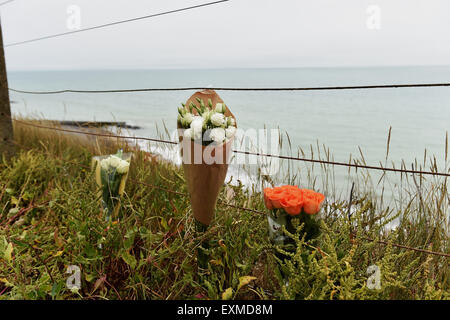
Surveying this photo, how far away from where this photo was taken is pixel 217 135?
47.1 inches

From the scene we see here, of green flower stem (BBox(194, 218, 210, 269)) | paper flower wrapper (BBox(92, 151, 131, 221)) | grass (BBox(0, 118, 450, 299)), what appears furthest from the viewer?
paper flower wrapper (BBox(92, 151, 131, 221))

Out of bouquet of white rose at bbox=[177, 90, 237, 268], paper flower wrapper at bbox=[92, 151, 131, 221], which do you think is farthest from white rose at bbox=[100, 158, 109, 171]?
bouquet of white rose at bbox=[177, 90, 237, 268]

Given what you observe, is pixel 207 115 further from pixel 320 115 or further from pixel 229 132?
pixel 320 115

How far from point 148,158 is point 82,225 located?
138 cm

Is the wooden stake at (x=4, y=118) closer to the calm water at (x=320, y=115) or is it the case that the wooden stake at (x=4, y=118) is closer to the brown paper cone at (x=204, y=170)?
the calm water at (x=320, y=115)

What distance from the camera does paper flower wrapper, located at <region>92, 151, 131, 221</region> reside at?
5.68ft

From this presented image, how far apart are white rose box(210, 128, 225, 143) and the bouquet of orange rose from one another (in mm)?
280

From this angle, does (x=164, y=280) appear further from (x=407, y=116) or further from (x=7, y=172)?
(x=407, y=116)

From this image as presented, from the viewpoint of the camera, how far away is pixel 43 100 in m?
28.6

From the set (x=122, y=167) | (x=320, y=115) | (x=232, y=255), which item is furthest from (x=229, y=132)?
(x=320, y=115)

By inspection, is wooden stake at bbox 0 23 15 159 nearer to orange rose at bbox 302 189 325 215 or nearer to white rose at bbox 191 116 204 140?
white rose at bbox 191 116 204 140

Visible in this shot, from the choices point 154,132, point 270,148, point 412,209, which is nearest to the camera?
point 412,209

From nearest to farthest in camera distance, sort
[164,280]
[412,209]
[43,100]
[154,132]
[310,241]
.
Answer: [310,241] < [164,280] < [412,209] < [154,132] < [43,100]
